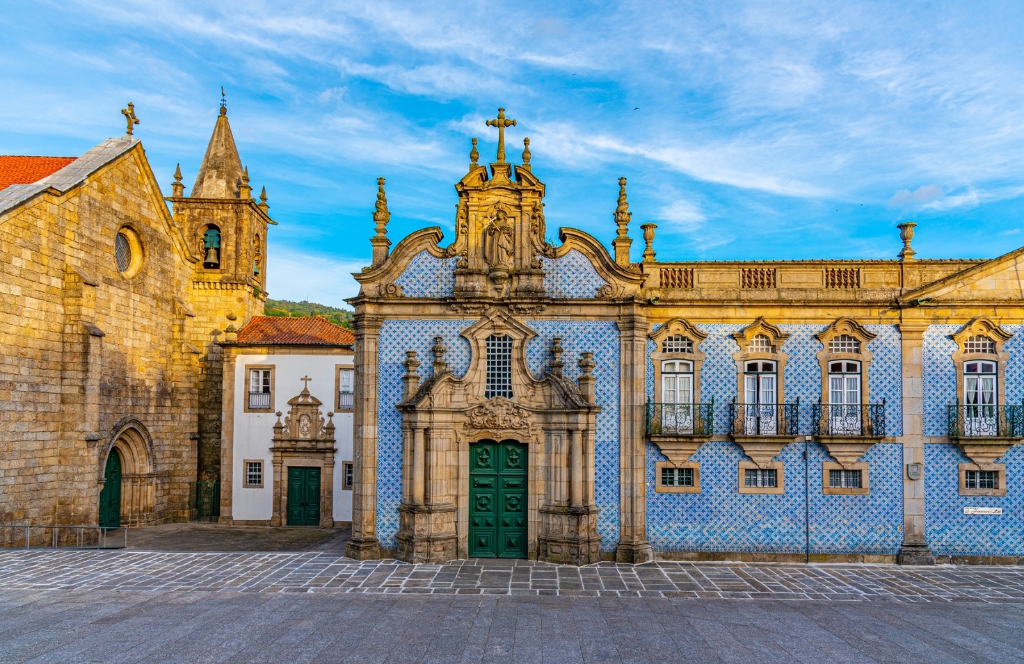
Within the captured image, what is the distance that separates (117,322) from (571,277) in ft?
46.7

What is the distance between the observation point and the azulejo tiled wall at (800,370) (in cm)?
1748

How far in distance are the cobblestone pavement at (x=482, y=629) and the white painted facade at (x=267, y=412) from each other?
9898 millimetres

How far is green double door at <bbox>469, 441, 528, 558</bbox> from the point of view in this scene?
17.1m

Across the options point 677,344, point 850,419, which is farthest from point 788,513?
point 677,344

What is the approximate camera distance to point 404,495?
56.6 ft

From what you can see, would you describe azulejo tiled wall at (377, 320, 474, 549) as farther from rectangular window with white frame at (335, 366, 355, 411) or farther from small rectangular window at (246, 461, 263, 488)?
small rectangular window at (246, 461, 263, 488)

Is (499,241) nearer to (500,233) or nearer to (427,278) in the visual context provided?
(500,233)

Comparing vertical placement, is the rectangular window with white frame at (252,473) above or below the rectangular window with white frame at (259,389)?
below

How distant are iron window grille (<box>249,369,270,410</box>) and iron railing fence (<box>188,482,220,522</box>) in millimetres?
3687

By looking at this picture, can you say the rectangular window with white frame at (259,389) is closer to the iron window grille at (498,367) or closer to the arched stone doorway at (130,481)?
the arched stone doorway at (130,481)

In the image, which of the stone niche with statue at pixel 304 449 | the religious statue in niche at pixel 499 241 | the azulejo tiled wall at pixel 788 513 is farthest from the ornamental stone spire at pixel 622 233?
the stone niche with statue at pixel 304 449

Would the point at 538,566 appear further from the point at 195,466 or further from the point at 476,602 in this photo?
the point at 195,466

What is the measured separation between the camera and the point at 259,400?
2408 centimetres

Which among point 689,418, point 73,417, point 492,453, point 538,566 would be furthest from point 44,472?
point 689,418
